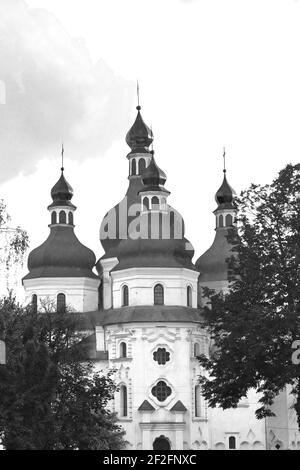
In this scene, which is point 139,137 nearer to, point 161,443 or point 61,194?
point 61,194

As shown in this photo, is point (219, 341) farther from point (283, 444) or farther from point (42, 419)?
point (283, 444)

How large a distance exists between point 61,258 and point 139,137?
42.4ft

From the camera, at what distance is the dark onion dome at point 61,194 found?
295 ft

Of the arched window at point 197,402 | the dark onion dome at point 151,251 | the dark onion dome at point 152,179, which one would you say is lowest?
the arched window at point 197,402

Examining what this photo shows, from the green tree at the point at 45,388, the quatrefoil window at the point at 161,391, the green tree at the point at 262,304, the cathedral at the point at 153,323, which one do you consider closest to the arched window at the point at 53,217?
the cathedral at the point at 153,323

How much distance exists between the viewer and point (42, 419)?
43.0 m

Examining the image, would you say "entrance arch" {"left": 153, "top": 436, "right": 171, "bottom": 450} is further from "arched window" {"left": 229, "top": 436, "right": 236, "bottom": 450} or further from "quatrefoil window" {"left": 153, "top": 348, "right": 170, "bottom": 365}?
"quatrefoil window" {"left": 153, "top": 348, "right": 170, "bottom": 365}

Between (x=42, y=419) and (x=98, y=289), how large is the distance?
46883 millimetres

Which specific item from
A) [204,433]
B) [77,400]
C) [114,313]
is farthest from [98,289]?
[77,400]

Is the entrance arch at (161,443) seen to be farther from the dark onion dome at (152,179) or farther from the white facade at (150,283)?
the dark onion dome at (152,179)

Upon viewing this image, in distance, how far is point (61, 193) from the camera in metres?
90.4

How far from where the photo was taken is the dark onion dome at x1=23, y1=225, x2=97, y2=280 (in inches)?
3460

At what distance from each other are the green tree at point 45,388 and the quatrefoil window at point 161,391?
1295 inches

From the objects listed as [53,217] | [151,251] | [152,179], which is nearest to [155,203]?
[152,179]
